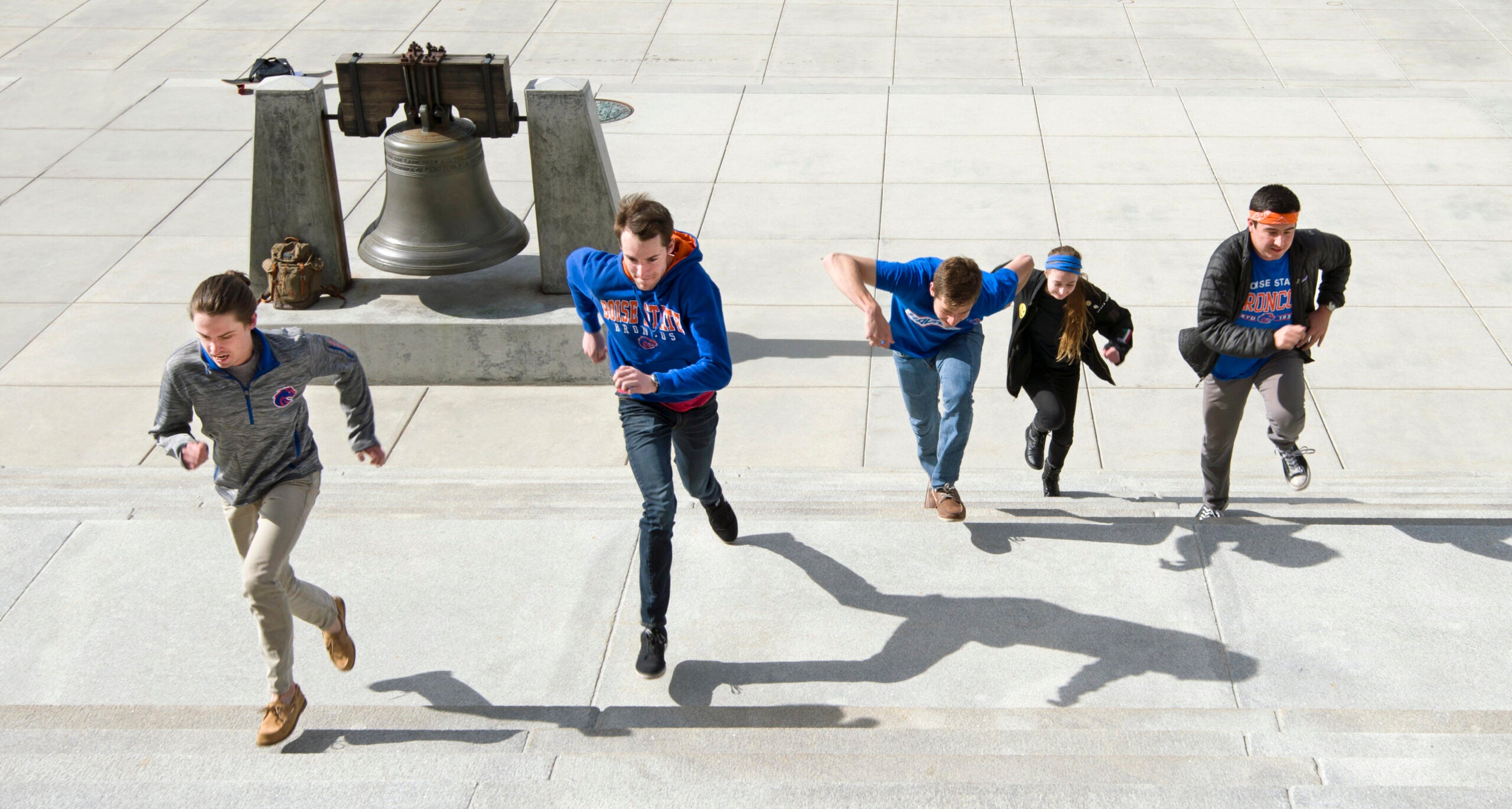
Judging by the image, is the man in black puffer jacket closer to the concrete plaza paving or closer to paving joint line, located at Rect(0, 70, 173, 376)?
the concrete plaza paving

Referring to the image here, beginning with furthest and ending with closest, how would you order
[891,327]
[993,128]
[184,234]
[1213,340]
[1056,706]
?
[993,128], [184,234], [891,327], [1213,340], [1056,706]

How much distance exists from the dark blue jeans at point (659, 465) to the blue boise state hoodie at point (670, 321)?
0.27 feet

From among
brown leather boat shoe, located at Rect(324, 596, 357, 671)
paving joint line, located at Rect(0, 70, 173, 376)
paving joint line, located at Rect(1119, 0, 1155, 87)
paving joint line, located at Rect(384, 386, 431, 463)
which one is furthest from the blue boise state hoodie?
paving joint line, located at Rect(1119, 0, 1155, 87)

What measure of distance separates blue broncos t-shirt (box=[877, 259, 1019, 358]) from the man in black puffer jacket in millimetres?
782

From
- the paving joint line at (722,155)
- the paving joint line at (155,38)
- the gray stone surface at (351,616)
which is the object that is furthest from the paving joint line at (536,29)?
the gray stone surface at (351,616)

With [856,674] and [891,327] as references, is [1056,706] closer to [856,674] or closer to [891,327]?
[856,674]

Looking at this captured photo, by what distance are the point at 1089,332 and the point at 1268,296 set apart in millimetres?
724

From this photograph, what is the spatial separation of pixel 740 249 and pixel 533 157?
7.03ft

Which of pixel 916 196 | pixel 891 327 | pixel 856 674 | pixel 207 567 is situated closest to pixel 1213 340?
pixel 891 327

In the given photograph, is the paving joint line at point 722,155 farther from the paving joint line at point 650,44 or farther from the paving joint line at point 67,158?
the paving joint line at point 67,158

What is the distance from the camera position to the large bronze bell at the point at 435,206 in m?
6.96

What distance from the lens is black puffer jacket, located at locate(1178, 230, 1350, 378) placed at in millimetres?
4930

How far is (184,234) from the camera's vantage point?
9195mm

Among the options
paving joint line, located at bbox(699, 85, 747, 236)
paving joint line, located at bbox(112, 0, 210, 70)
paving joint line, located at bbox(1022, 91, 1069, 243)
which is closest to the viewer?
paving joint line, located at bbox(1022, 91, 1069, 243)
